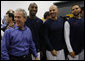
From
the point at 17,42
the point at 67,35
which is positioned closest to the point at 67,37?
the point at 67,35

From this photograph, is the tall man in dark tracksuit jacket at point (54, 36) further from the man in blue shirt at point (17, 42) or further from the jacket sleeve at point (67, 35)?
the man in blue shirt at point (17, 42)

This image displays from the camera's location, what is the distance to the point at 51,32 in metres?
1.90

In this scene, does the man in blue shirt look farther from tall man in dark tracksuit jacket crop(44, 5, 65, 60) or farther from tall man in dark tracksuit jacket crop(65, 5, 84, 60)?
tall man in dark tracksuit jacket crop(65, 5, 84, 60)

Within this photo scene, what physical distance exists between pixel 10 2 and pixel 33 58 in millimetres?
3925

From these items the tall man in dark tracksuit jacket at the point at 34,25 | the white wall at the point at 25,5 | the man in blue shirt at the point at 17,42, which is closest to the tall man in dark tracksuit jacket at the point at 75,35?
the tall man in dark tracksuit jacket at the point at 34,25

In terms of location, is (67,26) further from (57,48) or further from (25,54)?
(25,54)

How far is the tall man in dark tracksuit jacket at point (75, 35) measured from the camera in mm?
1926

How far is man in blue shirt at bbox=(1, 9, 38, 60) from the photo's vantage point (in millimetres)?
1403

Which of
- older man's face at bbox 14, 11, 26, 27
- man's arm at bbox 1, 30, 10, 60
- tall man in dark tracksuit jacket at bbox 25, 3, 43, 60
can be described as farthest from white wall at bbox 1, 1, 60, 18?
man's arm at bbox 1, 30, 10, 60

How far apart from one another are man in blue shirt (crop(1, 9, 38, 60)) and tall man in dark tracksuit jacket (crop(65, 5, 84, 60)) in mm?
683

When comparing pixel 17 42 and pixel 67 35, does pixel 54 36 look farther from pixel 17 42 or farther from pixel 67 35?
pixel 17 42

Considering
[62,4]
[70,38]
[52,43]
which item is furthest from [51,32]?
[62,4]

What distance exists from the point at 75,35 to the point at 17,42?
0.93 meters

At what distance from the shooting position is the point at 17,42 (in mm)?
1479
